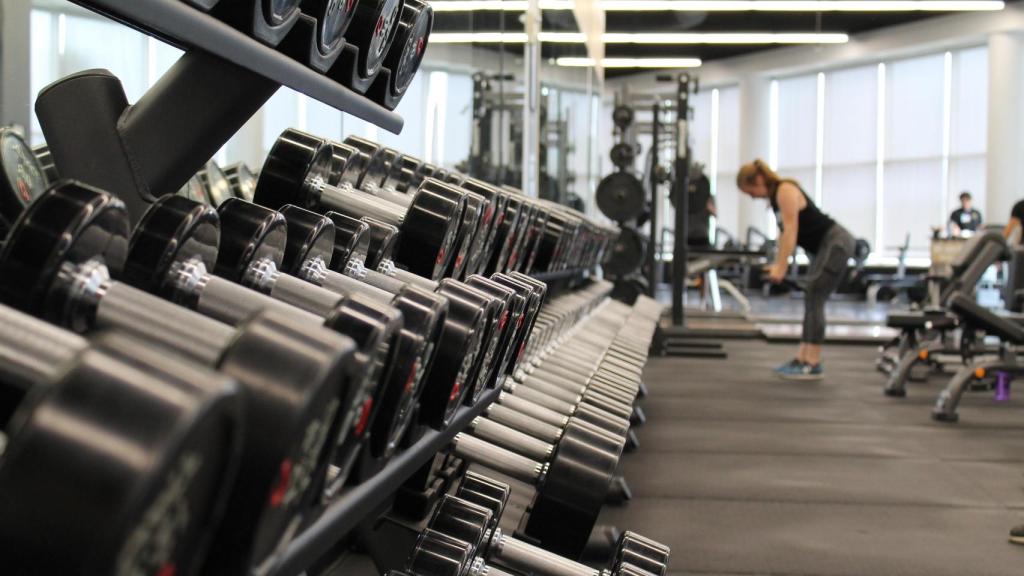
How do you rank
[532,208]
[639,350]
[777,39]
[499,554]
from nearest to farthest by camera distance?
[499,554] → [532,208] → [639,350] → [777,39]

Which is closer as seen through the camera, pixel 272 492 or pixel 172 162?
pixel 272 492

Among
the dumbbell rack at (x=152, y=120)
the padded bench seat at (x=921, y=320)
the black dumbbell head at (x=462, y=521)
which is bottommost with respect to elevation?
the padded bench seat at (x=921, y=320)

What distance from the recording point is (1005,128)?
1295 centimetres

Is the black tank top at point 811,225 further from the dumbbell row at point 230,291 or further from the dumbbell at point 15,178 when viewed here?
the dumbbell at point 15,178

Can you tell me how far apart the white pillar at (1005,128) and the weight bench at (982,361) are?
808cm

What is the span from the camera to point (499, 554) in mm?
1644

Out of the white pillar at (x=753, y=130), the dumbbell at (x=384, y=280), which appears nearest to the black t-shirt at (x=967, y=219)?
the white pillar at (x=753, y=130)

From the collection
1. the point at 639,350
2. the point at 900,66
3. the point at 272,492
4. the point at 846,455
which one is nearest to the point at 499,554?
the point at 272,492

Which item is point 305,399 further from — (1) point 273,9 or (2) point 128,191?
(2) point 128,191

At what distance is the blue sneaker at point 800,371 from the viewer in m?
6.55

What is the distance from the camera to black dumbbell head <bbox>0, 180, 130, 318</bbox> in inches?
25.9

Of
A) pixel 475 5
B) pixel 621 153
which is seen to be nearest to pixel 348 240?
pixel 475 5

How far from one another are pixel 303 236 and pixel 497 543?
0.73 m

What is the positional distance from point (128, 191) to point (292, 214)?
0.58 ft
